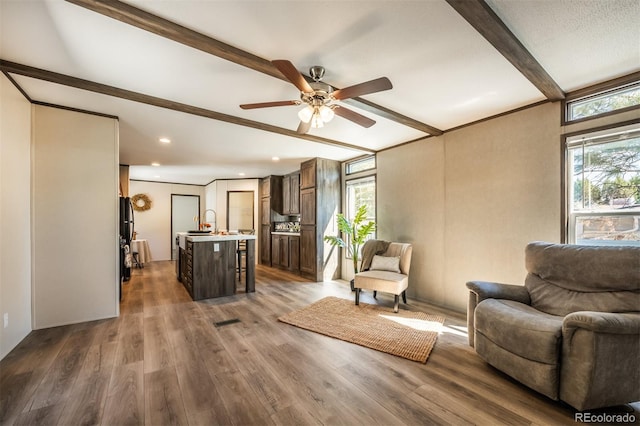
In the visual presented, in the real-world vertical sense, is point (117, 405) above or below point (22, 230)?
below

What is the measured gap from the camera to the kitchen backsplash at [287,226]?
6.77 meters

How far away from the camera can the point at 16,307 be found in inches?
98.3

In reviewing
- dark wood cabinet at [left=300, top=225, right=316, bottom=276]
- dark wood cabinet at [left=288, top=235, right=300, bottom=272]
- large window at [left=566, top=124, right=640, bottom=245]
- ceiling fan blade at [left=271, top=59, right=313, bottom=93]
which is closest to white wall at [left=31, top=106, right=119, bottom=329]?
ceiling fan blade at [left=271, top=59, right=313, bottom=93]

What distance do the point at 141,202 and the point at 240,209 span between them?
2.92 meters

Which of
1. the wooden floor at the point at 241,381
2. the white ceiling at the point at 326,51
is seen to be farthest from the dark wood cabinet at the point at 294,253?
the white ceiling at the point at 326,51

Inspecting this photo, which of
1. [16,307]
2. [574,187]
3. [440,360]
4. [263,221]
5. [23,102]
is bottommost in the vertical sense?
[440,360]

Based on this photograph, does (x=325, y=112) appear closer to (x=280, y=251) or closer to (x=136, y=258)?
(x=280, y=251)

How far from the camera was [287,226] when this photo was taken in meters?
7.09

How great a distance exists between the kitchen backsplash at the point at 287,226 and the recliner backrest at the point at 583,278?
4958mm

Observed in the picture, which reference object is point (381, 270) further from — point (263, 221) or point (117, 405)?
point (263, 221)

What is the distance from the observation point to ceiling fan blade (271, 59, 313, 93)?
1.71 m

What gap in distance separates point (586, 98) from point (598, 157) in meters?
0.61

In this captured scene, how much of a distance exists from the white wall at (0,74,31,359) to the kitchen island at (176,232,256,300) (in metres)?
1.72

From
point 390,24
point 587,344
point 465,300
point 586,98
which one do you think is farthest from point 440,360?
point 586,98
